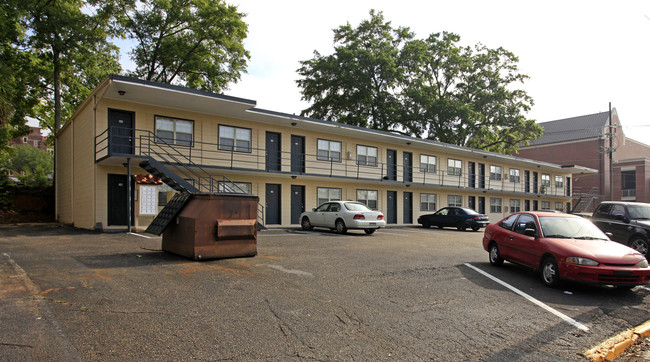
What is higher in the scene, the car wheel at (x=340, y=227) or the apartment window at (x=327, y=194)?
the apartment window at (x=327, y=194)

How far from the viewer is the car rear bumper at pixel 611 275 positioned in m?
6.92

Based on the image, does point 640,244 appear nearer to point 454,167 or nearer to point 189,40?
point 454,167

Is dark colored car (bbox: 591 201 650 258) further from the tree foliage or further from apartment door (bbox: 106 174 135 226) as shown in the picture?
the tree foliage

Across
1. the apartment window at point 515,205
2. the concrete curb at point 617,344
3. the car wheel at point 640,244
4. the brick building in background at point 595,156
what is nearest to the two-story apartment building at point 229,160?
the apartment window at point 515,205

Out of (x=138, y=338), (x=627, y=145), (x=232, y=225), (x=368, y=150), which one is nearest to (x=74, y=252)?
(x=232, y=225)

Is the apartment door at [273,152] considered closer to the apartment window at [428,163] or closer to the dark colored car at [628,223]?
the apartment window at [428,163]

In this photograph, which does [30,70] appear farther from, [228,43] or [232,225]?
[232,225]

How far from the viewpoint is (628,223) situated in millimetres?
11555

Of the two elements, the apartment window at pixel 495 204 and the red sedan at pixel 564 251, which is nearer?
the red sedan at pixel 564 251

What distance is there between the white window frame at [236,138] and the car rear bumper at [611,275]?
15887mm

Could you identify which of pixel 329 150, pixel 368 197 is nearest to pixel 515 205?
pixel 368 197

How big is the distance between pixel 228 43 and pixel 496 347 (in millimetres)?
29889

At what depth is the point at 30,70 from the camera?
2602 centimetres

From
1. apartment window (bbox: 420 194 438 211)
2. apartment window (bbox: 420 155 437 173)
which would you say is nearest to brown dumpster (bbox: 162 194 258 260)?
apartment window (bbox: 420 155 437 173)
